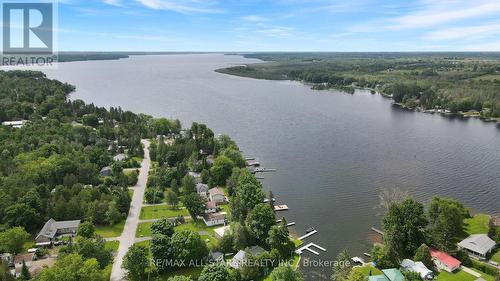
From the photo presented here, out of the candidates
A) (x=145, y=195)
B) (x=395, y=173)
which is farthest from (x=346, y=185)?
(x=145, y=195)

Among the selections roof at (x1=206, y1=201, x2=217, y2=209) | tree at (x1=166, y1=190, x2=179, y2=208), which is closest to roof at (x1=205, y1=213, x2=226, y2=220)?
roof at (x1=206, y1=201, x2=217, y2=209)

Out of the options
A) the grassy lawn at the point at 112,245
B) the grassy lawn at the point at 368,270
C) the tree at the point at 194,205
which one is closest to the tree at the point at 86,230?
the grassy lawn at the point at 112,245

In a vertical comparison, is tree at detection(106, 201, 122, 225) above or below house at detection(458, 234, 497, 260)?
below

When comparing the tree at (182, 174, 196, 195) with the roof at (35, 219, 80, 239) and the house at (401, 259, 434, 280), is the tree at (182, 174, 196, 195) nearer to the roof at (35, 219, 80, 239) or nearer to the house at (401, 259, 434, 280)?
the roof at (35, 219, 80, 239)

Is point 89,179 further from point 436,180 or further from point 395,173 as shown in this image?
point 436,180

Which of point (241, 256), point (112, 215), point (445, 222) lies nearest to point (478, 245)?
point (445, 222)
